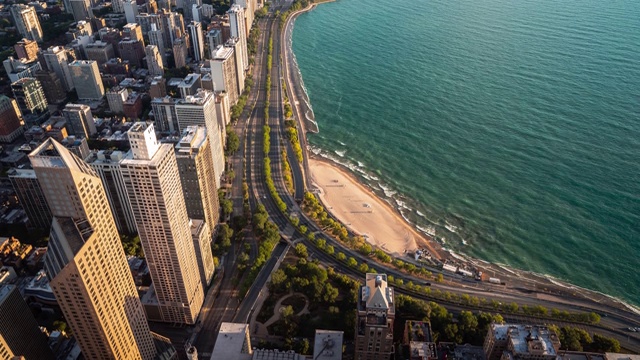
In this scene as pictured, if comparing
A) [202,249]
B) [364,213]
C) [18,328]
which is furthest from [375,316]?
[364,213]

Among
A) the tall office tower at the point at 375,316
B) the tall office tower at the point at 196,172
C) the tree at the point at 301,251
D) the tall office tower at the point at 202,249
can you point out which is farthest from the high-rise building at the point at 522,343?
the tall office tower at the point at 196,172

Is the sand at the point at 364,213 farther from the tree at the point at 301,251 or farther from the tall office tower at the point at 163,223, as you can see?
the tall office tower at the point at 163,223

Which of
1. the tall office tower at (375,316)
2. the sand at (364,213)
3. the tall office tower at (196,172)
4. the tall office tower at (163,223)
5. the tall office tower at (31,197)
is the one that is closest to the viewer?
the tall office tower at (375,316)

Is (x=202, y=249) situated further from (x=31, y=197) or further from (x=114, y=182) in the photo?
(x=31, y=197)

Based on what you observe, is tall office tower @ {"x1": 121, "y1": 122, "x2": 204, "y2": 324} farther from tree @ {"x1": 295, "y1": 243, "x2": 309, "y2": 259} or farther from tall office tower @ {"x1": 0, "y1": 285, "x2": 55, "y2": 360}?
tree @ {"x1": 295, "y1": 243, "x2": 309, "y2": 259}

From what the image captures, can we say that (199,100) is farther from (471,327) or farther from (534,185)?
(534,185)

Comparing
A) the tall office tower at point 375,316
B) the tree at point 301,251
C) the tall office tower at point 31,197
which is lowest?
the tree at point 301,251

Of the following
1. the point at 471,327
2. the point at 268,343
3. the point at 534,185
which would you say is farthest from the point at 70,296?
the point at 534,185
